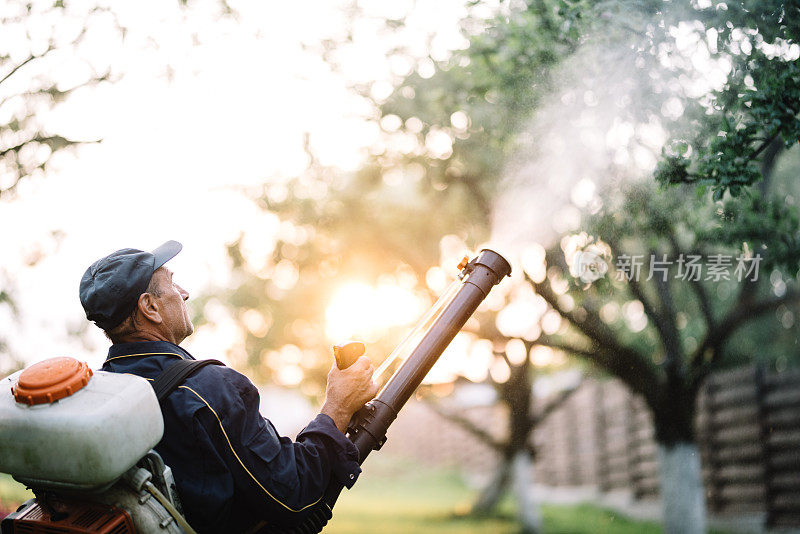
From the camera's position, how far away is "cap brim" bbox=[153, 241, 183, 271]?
6.88ft

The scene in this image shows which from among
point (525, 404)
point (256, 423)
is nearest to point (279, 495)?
point (256, 423)

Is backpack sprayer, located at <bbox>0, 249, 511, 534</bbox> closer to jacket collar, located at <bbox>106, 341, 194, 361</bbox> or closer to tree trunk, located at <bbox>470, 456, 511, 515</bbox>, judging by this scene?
jacket collar, located at <bbox>106, 341, 194, 361</bbox>

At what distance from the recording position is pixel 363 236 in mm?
8211

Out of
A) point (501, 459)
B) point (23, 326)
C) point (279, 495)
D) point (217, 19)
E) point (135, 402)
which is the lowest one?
point (279, 495)

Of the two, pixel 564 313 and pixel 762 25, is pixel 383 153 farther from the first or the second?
pixel 762 25

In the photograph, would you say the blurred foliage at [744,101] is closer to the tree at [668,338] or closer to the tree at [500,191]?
the tree at [500,191]

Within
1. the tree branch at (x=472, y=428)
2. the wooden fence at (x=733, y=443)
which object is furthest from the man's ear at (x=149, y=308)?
the tree branch at (x=472, y=428)

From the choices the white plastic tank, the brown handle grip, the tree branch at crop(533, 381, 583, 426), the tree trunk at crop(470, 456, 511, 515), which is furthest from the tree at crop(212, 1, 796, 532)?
the tree trunk at crop(470, 456, 511, 515)

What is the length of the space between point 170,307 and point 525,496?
9546 millimetres

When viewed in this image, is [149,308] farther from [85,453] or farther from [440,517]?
[440,517]

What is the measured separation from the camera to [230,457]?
182cm

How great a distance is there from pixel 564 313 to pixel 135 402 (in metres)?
5.77

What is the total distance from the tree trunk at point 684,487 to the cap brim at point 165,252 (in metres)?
6.05

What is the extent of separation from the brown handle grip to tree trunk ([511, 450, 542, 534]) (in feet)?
30.4
